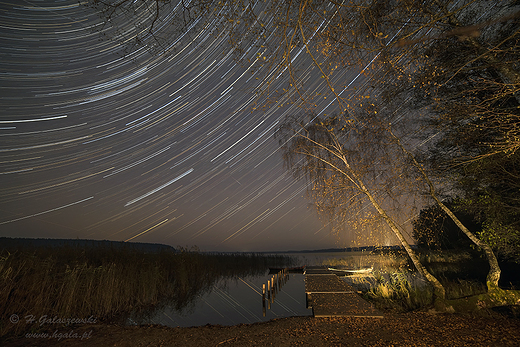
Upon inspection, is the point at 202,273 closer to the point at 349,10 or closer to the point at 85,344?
the point at 85,344

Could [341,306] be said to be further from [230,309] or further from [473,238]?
[230,309]

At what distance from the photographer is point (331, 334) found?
15.8 ft

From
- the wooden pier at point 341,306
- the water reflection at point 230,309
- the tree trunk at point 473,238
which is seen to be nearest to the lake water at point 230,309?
the water reflection at point 230,309

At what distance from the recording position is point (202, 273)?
1684 cm

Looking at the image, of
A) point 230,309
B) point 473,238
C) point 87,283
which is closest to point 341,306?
point 473,238

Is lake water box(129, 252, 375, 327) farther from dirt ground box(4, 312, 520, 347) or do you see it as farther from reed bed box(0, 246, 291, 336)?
dirt ground box(4, 312, 520, 347)

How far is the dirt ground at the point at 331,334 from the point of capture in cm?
424

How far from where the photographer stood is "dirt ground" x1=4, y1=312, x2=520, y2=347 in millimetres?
4242

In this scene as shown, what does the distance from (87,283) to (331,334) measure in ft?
24.6

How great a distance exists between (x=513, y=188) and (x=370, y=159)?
3.45 metres

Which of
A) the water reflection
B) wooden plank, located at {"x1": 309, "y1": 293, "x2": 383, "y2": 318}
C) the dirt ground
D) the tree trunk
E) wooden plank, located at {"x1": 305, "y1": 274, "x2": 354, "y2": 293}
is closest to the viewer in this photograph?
the dirt ground


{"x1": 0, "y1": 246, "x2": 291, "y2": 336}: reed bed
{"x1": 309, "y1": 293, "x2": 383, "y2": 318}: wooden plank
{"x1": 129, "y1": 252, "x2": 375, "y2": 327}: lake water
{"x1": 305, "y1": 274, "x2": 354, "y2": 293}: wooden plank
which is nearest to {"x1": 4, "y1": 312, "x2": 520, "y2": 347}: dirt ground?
{"x1": 309, "y1": 293, "x2": 383, "y2": 318}: wooden plank

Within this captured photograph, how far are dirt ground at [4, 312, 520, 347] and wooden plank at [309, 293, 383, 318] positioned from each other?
275mm

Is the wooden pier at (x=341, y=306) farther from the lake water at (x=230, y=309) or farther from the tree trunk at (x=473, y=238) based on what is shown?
the tree trunk at (x=473, y=238)
